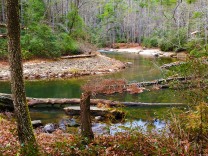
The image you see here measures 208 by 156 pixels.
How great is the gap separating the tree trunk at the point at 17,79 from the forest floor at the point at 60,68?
50.5 feet

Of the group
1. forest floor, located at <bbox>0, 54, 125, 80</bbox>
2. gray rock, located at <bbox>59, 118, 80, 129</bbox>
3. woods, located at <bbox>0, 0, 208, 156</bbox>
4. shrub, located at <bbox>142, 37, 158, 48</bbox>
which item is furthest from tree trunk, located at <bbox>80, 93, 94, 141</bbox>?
shrub, located at <bbox>142, 37, 158, 48</bbox>

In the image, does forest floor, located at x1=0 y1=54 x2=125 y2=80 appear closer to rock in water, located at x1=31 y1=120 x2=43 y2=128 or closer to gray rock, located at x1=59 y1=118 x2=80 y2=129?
gray rock, located at x1=59 y1=118 x2=80 y2=129

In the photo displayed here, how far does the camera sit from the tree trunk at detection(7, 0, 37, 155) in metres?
4.95

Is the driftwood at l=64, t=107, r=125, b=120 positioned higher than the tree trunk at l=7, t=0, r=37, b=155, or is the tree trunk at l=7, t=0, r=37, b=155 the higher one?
the tree trunk at l=7, t=0, r=37, b=155

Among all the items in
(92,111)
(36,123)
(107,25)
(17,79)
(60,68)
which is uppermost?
(107,25)

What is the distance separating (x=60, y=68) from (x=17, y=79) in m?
18.8

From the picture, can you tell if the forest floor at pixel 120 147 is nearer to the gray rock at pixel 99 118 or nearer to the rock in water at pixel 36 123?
the rock in water at pixel 36 123

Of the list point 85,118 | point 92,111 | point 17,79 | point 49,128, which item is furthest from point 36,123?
point 17,79

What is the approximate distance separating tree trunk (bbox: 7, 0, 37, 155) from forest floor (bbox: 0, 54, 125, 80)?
15.4m

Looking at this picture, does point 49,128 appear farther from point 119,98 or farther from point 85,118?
point 119,98

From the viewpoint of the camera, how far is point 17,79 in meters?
5.20

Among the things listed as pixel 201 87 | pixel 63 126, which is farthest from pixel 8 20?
pixel 63 126

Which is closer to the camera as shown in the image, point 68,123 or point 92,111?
point 68,123

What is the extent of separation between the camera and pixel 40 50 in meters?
26.5
